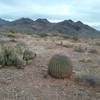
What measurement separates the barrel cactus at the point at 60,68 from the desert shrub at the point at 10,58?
1.93 m

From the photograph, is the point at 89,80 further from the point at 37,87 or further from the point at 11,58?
the point at 11,58

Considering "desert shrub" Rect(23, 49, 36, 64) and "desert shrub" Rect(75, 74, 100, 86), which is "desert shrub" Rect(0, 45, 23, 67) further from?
"desert shrub" Rect(75, 74, 100, 86)

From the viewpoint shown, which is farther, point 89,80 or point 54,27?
point 54,27

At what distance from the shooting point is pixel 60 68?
35.9 feet

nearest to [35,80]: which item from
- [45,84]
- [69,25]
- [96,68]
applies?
[45,84]

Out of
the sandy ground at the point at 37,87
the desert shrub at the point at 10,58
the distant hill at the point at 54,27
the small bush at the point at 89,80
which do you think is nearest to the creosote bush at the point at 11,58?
the desert shrub at the point at 10,58

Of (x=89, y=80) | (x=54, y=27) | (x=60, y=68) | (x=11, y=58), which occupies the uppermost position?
(x=54, y=27)

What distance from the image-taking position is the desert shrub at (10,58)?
494 inches

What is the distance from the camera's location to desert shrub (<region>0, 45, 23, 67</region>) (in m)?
12.5

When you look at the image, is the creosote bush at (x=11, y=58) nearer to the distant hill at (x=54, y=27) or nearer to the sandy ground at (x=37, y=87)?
the sandy ground at (x=37, y=87)

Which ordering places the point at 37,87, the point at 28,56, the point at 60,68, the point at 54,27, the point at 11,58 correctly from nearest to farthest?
1. the point at 37,87
2. the point at 60,68
3. the point at 11,58
4. the point at 28,56
5. the point at 54,27

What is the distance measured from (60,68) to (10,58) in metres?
2.82

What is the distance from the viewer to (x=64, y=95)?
9227 mm

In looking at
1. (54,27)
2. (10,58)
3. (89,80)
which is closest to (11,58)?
(10,58)
